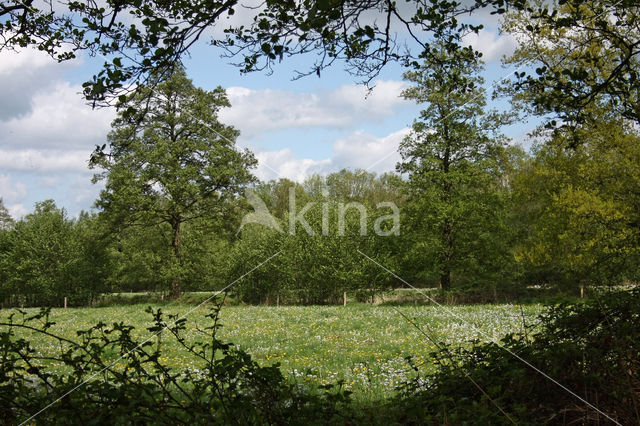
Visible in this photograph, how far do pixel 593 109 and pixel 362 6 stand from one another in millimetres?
9983

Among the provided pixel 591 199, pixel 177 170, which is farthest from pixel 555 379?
pixel 177 170

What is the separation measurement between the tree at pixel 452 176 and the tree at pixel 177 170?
1142 cm

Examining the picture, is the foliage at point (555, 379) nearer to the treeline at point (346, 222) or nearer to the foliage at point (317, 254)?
the treeline at point (346, 222)

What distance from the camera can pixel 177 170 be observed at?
27797 millimetres

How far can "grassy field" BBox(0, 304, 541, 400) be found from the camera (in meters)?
8.45

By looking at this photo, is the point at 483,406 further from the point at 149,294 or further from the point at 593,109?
the point at 149,294

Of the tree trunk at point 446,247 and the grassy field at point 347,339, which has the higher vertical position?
the tree trunk at point 446,247

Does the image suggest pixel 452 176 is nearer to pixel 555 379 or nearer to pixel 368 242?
pixel 368 242

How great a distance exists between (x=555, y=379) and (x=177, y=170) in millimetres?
26250

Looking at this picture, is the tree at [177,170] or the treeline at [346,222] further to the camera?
the tree at [177,170]

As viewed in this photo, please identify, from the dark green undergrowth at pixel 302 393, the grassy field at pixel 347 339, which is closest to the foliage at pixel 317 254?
the grassy field at pixel 347 339

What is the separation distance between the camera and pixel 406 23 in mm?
5613

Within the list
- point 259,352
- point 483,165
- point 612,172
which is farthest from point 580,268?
point 259,352

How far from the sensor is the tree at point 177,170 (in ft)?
91.0
